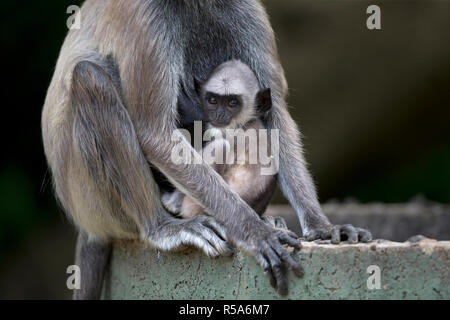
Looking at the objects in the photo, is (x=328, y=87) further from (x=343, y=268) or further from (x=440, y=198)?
(x=343, y=268)

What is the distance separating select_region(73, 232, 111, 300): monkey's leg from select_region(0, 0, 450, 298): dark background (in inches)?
209

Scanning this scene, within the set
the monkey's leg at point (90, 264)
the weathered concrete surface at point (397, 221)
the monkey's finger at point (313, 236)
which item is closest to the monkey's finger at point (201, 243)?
the monkey's finger at point (313, 236)

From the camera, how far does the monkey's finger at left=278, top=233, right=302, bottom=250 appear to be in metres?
4.52

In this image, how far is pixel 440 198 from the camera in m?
11.9

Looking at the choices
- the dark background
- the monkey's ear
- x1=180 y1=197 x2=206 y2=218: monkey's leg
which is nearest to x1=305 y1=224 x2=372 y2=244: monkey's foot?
x1=180 y1=197 x2=206 y2=218: monkey's leg

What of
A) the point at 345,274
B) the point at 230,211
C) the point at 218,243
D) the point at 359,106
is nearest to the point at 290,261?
the point at 345,274

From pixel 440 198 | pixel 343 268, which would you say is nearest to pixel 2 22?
pixel 440 198

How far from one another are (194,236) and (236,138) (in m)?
0.81

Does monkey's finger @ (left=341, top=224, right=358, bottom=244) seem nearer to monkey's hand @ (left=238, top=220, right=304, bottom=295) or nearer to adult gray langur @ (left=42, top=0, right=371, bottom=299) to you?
adult gray langur @ (left=42, top=0, right=371, bottom=299)

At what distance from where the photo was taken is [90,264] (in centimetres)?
623

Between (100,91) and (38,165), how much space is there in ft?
19.9

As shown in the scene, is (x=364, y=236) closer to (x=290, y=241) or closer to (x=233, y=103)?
(x=290, y=241)

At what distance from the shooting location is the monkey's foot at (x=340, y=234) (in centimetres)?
485

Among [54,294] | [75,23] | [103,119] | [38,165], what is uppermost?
[75,23]
